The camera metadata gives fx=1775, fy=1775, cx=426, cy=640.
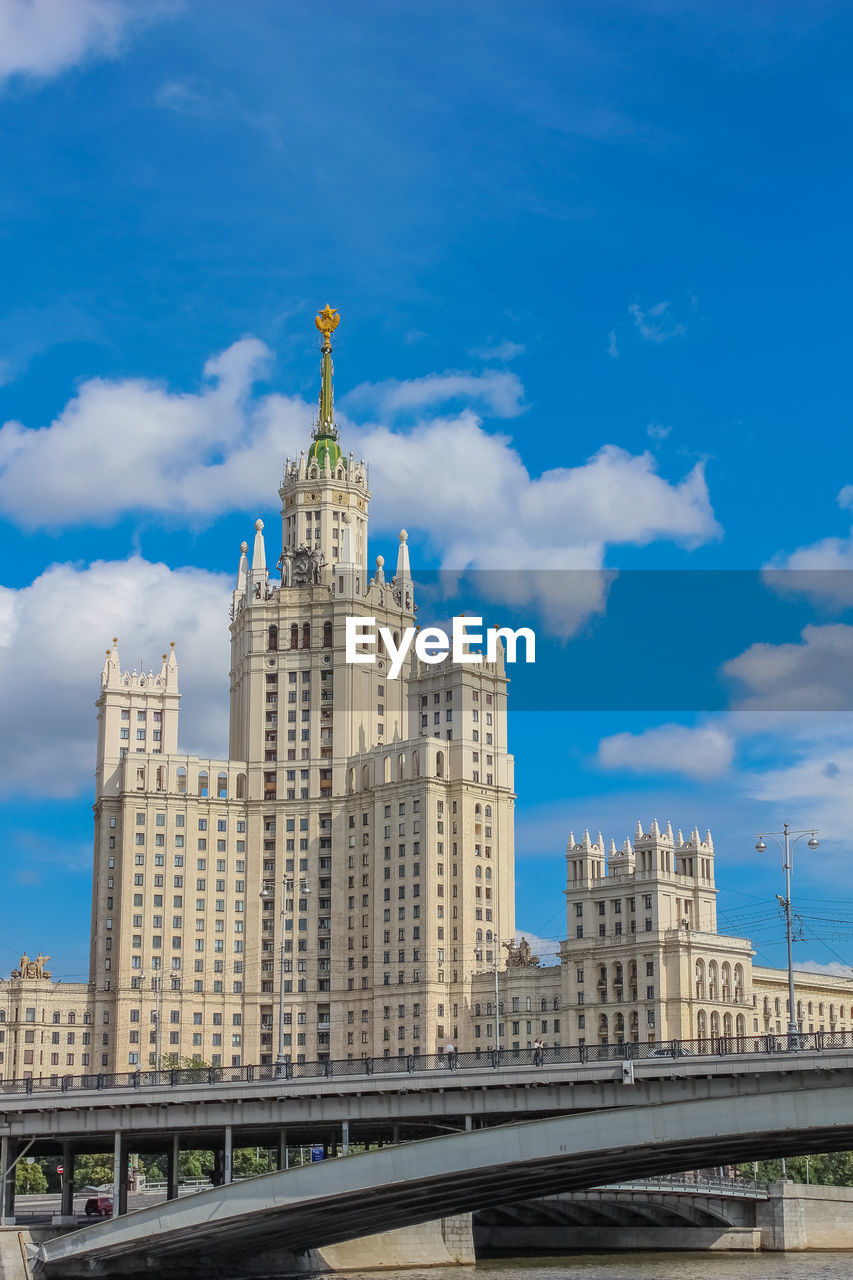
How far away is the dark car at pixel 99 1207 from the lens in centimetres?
9056

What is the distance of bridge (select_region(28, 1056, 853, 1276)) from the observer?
229ft

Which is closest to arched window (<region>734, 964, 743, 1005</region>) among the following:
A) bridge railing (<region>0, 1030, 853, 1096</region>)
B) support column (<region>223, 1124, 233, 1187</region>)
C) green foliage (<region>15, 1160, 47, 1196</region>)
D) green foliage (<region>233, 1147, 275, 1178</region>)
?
green foliage (<region>233, 1147, 275, 1178</region>)

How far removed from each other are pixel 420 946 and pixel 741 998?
1392 inches

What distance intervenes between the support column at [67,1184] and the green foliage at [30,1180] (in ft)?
221

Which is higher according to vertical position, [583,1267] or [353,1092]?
[353,1092]

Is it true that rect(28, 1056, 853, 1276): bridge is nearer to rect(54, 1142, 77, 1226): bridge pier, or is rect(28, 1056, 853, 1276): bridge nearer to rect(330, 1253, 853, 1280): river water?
rect(54, 1142, 77, 1226): bridge pier

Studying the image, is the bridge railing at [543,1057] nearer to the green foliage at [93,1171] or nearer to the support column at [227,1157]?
the support column at [227,1157]

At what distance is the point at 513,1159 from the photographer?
239ft

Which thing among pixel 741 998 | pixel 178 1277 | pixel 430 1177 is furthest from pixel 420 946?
pixel 430 1177

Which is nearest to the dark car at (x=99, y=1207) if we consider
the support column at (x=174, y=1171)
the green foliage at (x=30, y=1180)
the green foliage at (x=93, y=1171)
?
the support column at (x=174, y=1171)

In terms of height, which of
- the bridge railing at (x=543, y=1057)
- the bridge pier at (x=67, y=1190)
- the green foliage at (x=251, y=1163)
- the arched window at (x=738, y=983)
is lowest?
the green foliage at (x=251, y=1163)

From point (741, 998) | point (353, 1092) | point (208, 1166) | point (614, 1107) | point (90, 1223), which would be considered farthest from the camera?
point (741, 998)

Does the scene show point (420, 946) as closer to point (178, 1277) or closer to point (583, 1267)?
point (583, 1267)

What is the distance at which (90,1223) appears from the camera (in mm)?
84750
